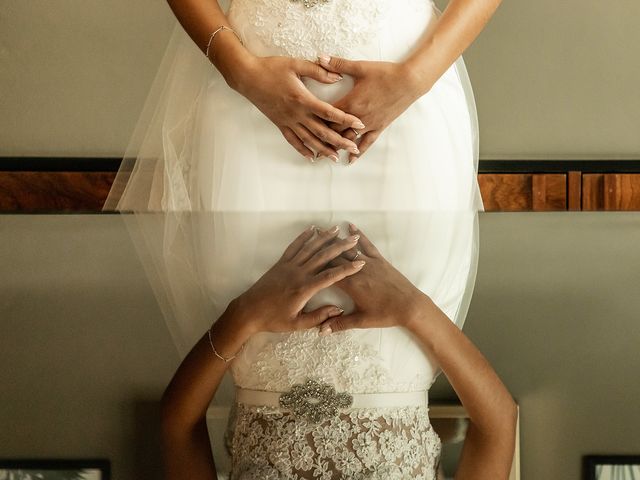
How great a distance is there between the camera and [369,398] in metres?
0.81

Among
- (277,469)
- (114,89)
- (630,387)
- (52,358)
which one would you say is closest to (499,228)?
(630,387)

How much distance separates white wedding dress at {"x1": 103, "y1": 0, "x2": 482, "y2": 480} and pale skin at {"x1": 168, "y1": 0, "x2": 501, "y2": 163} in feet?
0.11

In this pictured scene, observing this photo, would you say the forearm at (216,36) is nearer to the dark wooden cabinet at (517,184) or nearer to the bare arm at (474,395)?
the bare arm at (474,395)

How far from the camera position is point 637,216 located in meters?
1.09

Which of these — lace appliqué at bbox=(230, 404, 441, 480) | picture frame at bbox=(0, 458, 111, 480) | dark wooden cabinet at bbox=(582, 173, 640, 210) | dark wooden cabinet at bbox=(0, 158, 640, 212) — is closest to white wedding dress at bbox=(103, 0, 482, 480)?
lace appliqué at bbox=(230, 404, 441, 480)

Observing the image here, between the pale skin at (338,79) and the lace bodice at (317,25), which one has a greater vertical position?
the lace bodice at (317,25)

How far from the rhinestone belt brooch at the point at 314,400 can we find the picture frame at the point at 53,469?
19 cm

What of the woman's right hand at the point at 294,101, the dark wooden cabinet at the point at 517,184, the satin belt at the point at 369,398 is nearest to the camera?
the satin belt at the point at 369,398

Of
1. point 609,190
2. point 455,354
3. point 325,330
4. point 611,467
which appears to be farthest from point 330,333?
point 609,190

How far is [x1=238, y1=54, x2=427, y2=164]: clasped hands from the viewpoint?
3.01ft

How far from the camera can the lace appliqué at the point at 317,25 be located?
38.8 inches

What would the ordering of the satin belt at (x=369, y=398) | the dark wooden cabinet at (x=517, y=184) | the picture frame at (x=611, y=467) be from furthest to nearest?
the dark wooden cabinet at (x=517, y=184)
the satin belt at (x=369, y=398)
the picture frame at (x=611, y=467)

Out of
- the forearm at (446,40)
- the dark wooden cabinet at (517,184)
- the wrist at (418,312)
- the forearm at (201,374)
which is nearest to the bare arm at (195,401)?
the forearm at (201,374)

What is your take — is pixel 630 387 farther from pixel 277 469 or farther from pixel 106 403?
pixel 106 403
